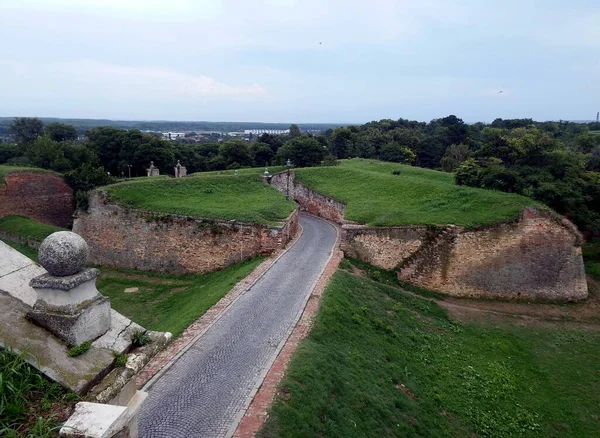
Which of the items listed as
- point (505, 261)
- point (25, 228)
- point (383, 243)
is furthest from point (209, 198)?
point (505, 261)

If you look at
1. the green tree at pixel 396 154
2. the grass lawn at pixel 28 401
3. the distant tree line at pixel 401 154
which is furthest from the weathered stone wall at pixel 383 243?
the green tree at pixel 396 154

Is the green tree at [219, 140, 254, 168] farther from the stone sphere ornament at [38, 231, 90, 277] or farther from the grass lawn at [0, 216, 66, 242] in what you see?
the stone sphere ornament at [38, 231, 90, 277]

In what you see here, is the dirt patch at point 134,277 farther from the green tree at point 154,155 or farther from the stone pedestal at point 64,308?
the green tree at point 154,155

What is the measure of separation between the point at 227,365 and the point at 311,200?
62.0 feet

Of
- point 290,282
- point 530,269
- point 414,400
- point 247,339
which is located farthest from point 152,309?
point 530,269

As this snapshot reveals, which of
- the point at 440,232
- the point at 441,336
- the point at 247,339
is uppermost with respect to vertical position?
the point at 440,232

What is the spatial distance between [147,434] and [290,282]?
7113mm

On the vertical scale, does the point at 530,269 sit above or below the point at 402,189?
below

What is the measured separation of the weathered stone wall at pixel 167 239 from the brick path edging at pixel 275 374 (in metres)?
4.51

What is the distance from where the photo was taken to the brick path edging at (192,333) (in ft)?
25.8

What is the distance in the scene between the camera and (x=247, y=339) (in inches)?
370

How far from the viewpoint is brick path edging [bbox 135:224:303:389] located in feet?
25.8

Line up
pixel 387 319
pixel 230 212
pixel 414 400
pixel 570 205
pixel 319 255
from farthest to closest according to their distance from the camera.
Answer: pixel 570 205, pixel 230 212, pixel 319 255, pixel 387 319, pixel 414 400

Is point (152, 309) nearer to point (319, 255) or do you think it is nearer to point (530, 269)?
point (319, 255)
